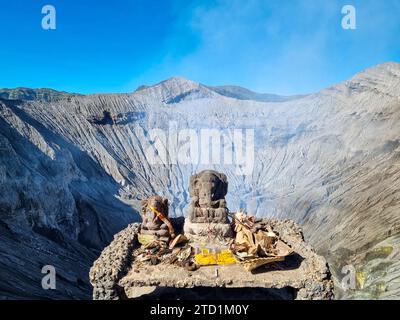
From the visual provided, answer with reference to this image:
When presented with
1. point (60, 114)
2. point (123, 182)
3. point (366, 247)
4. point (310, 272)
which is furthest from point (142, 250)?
point (60, 114)

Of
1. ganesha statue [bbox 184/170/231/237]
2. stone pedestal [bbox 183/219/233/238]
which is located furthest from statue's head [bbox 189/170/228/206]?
stone pedestal [bbox 183/219/233/238]

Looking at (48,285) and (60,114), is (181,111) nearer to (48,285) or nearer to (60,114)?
(60,114)

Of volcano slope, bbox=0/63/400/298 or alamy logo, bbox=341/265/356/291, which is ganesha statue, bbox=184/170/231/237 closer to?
volcano slope, bbox=0/63/400/298

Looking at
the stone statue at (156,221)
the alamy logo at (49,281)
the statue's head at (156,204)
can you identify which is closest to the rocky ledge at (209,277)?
the stone statue at (156,221)

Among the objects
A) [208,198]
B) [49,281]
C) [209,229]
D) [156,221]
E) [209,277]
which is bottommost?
[209,277]

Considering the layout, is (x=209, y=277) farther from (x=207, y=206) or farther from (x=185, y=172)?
(x=185, y=172)

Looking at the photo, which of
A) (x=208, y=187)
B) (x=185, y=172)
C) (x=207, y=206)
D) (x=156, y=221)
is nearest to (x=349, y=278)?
(x=207, y=206)
